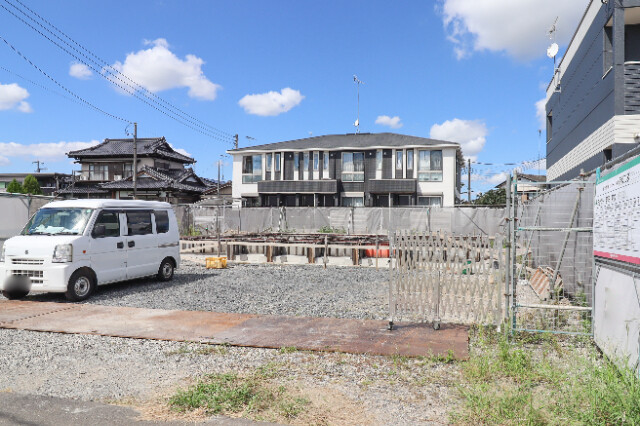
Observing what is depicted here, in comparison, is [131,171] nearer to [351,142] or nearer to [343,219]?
[351,142]

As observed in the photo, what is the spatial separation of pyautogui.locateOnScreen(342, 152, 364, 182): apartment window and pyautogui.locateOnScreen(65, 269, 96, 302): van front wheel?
28933mm

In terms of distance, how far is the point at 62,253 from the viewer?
347 inches

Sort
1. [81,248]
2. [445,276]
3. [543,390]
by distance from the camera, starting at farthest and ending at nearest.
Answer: [81,248], [445,276], [543,390]

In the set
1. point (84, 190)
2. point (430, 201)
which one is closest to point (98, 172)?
point (84, 190)

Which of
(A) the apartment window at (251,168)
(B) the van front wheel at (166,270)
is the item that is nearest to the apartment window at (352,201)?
(A) the apartment window at (251,168)

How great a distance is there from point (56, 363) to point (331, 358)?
11.1ft

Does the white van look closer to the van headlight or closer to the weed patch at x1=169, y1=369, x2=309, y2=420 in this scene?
the van headlight

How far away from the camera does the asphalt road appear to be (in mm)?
3754

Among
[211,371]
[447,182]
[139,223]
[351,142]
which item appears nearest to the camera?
[211,371]

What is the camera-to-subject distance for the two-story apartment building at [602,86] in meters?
12.2

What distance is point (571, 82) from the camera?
60.7ft

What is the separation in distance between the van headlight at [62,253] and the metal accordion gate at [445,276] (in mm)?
6492

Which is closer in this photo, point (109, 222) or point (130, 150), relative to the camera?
point (109, 222)

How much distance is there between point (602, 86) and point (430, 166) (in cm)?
2137
